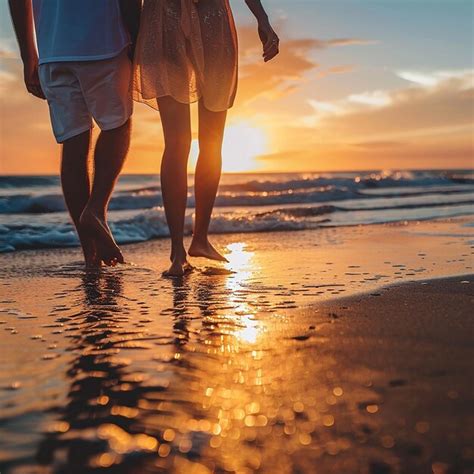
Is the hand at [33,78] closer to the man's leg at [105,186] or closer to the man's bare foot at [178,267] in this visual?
the man's leg at [105,186]

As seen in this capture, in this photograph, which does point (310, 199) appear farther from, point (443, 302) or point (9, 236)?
point (443, 302)

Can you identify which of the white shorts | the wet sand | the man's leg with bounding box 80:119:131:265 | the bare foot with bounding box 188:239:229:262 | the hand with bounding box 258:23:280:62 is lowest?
the wet sand

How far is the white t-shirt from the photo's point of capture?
3.10 metres

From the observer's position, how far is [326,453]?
970 millimetres

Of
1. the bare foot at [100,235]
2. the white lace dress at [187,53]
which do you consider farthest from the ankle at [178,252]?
the white lace dress at [187,53]

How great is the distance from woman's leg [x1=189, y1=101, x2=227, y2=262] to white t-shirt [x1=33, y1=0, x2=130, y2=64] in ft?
1.83

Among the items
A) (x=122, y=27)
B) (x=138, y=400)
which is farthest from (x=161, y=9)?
(x=138, y=400)

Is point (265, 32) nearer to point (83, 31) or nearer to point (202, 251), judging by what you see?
point (83, 31)

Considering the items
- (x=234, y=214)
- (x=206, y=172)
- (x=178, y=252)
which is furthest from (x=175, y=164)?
(x=234, y=214)

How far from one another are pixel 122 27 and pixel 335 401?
8.11 ft

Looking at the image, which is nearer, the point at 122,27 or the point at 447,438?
the point at 447,438

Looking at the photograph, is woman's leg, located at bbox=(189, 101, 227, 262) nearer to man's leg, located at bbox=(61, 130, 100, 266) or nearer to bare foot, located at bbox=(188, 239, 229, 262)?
bare foot, located at bbox=(188, 239, 229, 262)

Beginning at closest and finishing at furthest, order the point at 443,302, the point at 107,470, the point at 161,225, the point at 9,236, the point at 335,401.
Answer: the point at 107,470
the point at 335,401
the point at 443,302
the point at 9,236
the point at 161,225

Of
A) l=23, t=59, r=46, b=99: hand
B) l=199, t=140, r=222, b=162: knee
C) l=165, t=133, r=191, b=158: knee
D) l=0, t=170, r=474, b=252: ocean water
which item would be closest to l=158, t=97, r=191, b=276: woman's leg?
l=165, t=133, r=191, b=158: knee
